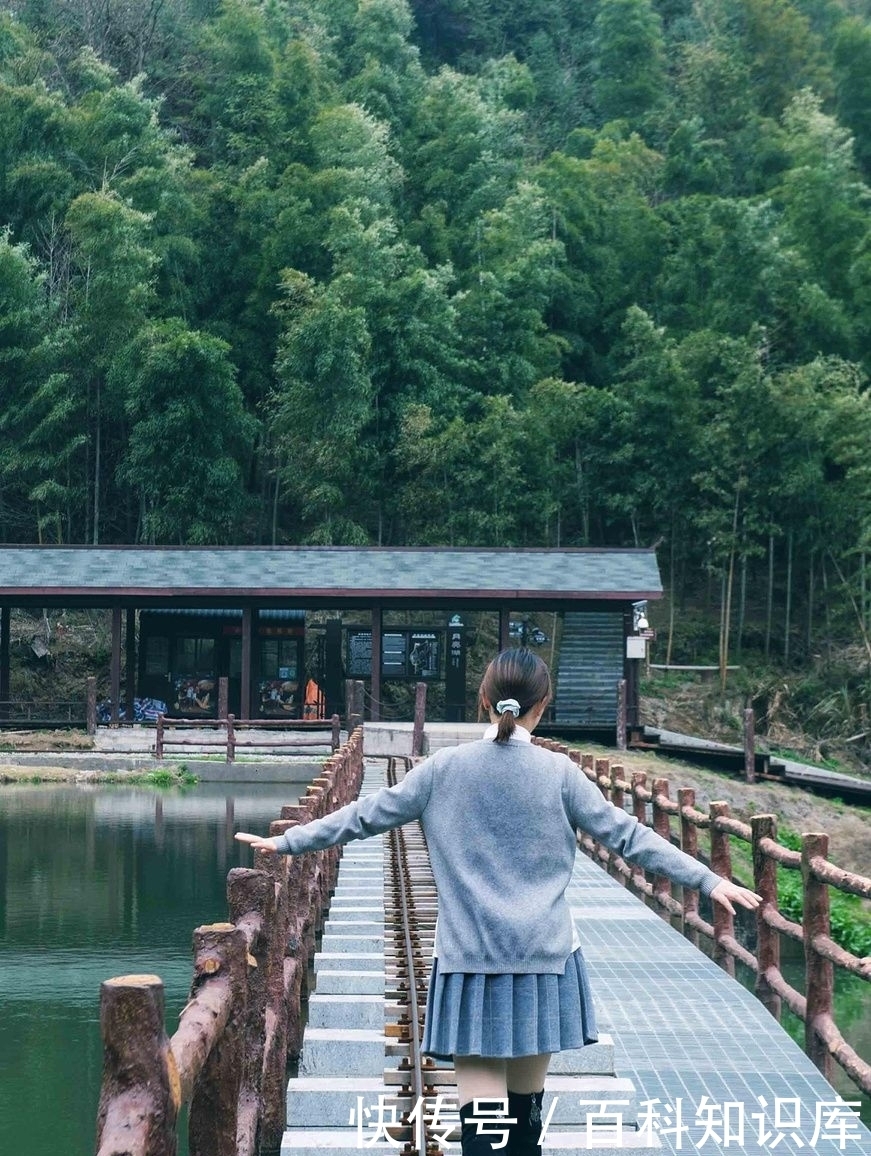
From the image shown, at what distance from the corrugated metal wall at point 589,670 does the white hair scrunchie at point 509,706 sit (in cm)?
2030

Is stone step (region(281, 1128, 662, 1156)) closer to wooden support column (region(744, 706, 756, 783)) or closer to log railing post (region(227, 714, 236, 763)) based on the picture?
wooden support column (region(744, 706, 756, 783))

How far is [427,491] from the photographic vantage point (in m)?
31.8

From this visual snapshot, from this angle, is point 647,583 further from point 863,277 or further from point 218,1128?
point 218,1128

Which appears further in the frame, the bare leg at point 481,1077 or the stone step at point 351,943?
the stone step at point 351,943

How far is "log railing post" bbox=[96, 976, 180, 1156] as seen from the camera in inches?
91.0

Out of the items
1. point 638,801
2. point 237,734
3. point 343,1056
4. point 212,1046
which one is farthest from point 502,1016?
point 237,734

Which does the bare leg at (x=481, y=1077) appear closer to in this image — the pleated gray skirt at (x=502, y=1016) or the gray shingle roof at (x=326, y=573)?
the pleated gray skirt at (x=502, y=1016)

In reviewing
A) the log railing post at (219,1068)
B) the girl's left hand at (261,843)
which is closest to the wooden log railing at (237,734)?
the girl's left hand at (261,843)

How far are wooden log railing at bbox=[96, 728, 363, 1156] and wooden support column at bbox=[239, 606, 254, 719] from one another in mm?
17405

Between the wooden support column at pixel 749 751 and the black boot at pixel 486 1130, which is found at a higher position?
the black boot at pixel 486 1130

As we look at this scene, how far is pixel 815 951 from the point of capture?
565 cm

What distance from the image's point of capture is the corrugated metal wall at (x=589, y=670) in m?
24.8

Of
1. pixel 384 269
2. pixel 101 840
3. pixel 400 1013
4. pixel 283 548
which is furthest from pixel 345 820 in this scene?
pixel 384 269

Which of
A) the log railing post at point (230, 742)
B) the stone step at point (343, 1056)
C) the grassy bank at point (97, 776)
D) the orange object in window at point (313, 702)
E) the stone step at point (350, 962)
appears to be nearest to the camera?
the stone step at point (343, 1056)
